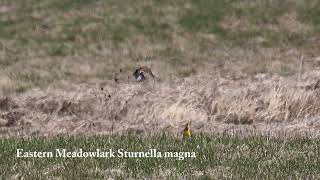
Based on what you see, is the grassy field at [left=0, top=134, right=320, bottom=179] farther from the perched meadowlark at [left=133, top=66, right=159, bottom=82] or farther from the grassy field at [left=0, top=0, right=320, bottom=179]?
the perched meadowlark at [left=133, top=66, right=159, bottom=82]

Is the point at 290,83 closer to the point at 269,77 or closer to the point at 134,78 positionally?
the point at 269,77

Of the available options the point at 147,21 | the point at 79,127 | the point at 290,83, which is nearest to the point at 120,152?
the point at 79,127

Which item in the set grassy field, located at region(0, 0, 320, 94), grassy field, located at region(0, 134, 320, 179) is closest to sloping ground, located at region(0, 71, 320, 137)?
grassy field, located at region(0, 134, 320, 179)

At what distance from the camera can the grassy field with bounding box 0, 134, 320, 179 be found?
8.85 metres

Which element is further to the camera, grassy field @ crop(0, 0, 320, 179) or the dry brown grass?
the dry brown grass

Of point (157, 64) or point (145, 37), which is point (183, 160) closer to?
point (157, 64)

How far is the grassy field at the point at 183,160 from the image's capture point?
8852mm

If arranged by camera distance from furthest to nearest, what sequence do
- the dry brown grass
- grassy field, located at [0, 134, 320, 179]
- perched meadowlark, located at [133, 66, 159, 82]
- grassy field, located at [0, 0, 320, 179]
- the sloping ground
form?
perched meadowlark, located at [133, 66, 159, 82]
the dry brown grass
the sloping ground
grassy field, located at [0, 0, 320, 179]
grassy field, located at [0, 134, 320, 179]

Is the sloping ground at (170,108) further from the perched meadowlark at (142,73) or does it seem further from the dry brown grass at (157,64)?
the perched meadowlark at (142,73)

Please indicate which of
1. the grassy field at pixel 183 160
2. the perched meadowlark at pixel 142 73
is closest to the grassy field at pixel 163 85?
the grassy field at pixel 183 160

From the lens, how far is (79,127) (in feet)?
49.0

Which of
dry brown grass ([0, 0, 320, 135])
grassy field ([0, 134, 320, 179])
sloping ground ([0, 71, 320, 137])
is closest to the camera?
grassy field ([0, 134, 320, 179])

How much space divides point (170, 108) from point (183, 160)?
6.70m

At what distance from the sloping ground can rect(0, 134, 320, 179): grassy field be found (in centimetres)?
265
